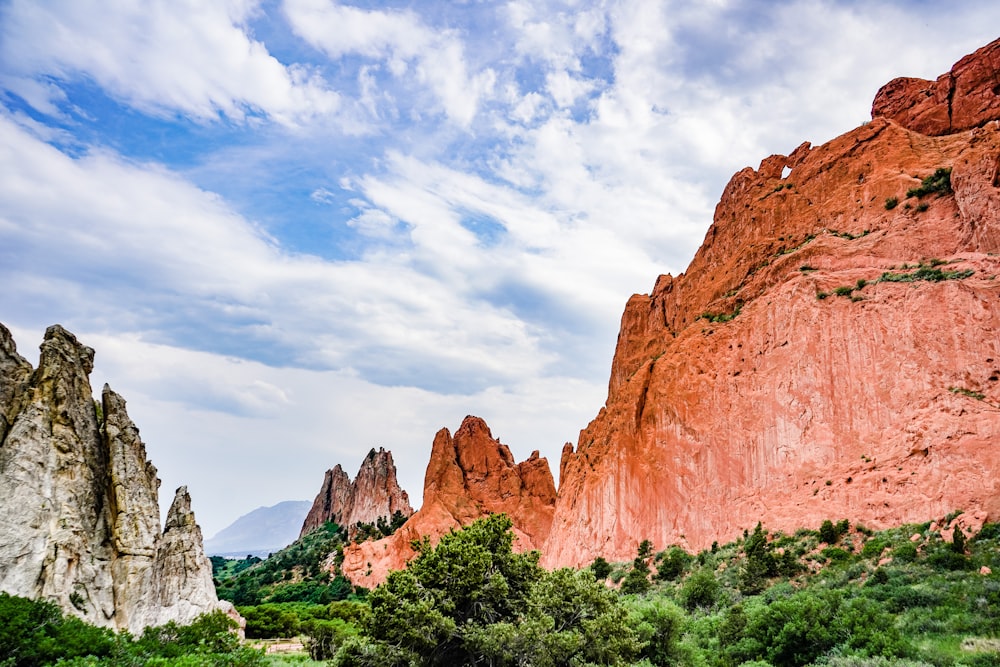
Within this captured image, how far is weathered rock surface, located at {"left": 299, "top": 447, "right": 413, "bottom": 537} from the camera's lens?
11262 centimetres

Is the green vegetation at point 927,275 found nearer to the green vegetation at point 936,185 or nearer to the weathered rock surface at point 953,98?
the green vegetation at point 936,185

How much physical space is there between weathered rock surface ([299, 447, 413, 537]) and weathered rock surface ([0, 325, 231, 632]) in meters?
89.9

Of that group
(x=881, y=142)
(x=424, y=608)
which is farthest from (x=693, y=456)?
(x=424, y=608)

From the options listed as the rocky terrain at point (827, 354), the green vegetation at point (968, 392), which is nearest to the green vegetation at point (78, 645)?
the rocky terrain at point (827, 354)

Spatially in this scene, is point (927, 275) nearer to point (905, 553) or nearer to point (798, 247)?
point (798, 247)

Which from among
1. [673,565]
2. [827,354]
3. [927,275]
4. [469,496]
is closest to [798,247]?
[827,354]

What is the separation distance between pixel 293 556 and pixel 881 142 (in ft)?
316

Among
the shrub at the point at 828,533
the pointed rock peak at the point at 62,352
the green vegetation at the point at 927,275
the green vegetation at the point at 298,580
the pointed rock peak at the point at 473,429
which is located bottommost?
the green vegetation at the point at 298,580

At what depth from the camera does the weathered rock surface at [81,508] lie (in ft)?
53.6

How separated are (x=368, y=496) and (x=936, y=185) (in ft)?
330

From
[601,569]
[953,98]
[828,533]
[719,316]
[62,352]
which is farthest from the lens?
[719,316]

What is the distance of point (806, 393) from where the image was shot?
4678cm

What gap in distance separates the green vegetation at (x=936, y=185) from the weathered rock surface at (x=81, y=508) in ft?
181

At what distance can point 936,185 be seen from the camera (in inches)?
1833
